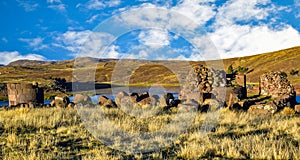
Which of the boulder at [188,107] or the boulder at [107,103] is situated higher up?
the boulder at [107,103]

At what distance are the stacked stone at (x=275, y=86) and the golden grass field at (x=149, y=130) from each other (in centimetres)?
1136

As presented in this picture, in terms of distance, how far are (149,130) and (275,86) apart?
16.1m

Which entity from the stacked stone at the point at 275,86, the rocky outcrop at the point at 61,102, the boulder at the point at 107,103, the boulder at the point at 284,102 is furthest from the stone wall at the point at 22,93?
the stacked stone at the point at 275,86

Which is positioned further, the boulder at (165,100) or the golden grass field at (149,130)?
the boulder at (165,100)

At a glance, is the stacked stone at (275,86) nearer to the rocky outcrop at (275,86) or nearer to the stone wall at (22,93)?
the rocky outcrop at (275,86)

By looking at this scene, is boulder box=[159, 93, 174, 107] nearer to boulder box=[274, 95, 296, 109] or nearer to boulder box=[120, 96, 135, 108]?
boulder box=[120, 96, 135, 108]

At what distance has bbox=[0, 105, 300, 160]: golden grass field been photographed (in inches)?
276

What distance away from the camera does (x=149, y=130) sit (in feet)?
33.0

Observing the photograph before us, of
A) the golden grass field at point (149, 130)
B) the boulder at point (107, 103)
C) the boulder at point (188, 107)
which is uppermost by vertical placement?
the boulder at point (107, 103)

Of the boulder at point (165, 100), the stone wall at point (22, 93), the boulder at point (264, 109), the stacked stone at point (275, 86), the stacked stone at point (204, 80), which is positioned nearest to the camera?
the boulder at point (264, 109)

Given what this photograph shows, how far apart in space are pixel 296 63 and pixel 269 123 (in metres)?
96.2

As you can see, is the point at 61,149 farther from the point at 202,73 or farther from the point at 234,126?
the point at 202,73

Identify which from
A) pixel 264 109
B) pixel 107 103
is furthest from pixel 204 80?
pixel 107 103

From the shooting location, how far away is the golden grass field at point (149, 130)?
23.0 ft
